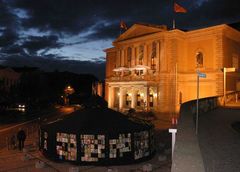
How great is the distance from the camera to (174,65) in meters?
42.3

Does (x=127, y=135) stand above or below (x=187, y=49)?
below

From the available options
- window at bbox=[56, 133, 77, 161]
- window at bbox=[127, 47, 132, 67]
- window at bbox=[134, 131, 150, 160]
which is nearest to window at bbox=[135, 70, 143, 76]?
window at bbox=[127, 47, 132, 67]

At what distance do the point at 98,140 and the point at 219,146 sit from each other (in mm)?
6355

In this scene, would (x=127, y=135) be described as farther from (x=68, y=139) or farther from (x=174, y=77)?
(x=174, y=77)

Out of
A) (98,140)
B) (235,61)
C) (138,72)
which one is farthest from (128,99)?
(98,140)

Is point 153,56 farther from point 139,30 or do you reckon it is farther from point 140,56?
point 139,30

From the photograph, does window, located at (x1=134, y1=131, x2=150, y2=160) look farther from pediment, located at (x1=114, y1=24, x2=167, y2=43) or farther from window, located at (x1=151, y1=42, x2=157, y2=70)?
pediment, located at (x1=114, y1=24, x2=167, y2=43)

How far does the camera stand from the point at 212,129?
1341 centimetres

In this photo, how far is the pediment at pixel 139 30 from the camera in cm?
4514

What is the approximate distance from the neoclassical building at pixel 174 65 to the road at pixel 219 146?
25956 mm

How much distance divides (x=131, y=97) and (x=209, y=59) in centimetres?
1446

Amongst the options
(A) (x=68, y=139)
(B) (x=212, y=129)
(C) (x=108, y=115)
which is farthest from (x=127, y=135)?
(B) (x=212, y=129)

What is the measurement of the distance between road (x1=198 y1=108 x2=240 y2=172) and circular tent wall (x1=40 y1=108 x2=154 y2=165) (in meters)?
3.57

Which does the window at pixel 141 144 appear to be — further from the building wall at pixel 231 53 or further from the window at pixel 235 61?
the window at pixel 235 61
